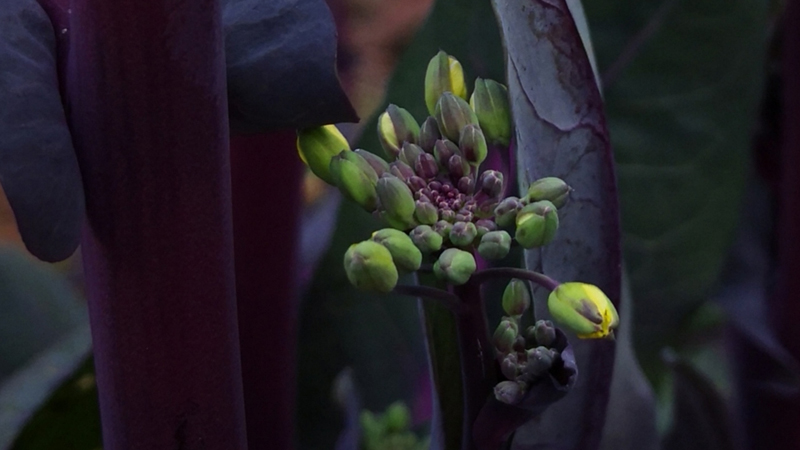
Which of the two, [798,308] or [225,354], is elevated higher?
[225,354]

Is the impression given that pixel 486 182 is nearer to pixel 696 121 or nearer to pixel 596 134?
pixel 596 134

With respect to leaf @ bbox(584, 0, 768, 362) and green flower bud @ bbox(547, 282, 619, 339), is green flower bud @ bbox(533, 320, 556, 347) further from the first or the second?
leaf @ bbox(584, 0, 768, 362)

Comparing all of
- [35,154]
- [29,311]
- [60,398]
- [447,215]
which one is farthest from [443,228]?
[29,311]

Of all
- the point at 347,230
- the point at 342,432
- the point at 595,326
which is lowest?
the point at 342,432

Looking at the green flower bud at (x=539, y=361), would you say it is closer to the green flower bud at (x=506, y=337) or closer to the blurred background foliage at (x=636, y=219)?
the green flower bud at (x=506, y=337)

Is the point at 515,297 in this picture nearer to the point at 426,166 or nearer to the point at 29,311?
the point at 426,166

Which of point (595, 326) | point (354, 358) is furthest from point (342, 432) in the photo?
point (595, 326)
